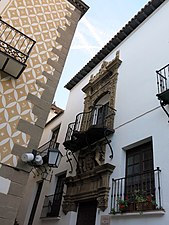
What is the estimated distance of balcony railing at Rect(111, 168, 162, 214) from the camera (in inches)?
200

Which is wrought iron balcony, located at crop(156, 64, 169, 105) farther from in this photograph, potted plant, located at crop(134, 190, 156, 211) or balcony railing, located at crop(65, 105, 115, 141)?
potted plant, located at crop(134, 190, 156, 211)

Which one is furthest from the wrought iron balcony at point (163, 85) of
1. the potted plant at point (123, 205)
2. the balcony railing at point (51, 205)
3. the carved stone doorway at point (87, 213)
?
the balcony railing at point (51, 205)

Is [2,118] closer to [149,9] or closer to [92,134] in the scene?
[92,134]

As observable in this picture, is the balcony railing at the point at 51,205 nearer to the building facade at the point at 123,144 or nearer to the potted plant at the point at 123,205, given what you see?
the building facade at the point at 123,144

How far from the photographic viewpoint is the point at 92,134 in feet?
25.5

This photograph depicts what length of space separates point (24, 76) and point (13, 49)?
2.45 ft

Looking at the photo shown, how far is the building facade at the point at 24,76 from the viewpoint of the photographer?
5.16 meters

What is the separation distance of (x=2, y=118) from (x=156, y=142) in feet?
12.6

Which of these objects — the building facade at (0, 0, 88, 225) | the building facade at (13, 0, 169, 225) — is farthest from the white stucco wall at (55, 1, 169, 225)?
the building facade at (0, 0, 88, 225)

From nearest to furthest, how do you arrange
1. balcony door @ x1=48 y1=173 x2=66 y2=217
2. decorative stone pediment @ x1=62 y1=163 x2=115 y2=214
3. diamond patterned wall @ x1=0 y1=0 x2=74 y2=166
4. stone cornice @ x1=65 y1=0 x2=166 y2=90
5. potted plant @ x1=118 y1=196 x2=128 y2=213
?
diamond patterned wall @ x1=0 y1=0 x2=74 y2=166 → potted plant @ x1=118 y1=196 x2=128 y2=213 → decorative stone pediment @ x1=62 y1=163 x2=115 y2=214 → balcony door @ x1=48 y1=173 x2=66 y2=217 → stone cornice @ x1=65 y1=0 x2=166 y2=90

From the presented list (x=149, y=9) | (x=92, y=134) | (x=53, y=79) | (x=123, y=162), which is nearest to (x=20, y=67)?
(x=53, y=79)

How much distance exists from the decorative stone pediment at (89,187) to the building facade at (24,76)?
2343 mm

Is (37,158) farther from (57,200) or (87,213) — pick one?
(57,200)

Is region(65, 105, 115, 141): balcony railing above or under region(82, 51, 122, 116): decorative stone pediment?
under
